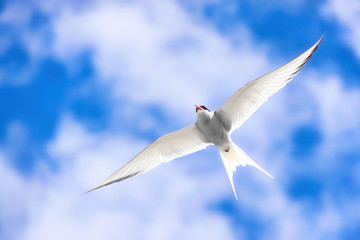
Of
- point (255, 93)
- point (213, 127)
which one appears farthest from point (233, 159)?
point (255, 93)

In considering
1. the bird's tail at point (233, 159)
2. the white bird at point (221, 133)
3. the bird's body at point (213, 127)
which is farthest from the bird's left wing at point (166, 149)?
the bird's tail at point (233, 159)

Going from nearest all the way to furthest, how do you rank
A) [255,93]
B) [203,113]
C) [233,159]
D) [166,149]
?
1. [255,93]
2. [203,113]
3. [233,159]
4. [166,149]

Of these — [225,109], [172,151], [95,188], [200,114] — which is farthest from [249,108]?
[95,188]

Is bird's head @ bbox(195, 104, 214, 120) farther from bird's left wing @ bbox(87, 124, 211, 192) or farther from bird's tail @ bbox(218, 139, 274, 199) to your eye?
bird's tail @ bbox(218, 139, 274, 199)

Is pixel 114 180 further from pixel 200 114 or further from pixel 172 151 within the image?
pixel 200 114

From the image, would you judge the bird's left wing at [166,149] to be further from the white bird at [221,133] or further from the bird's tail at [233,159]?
the bird's tail at [233,159]

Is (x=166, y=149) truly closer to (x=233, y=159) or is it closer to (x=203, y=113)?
(x=203, y=113)
